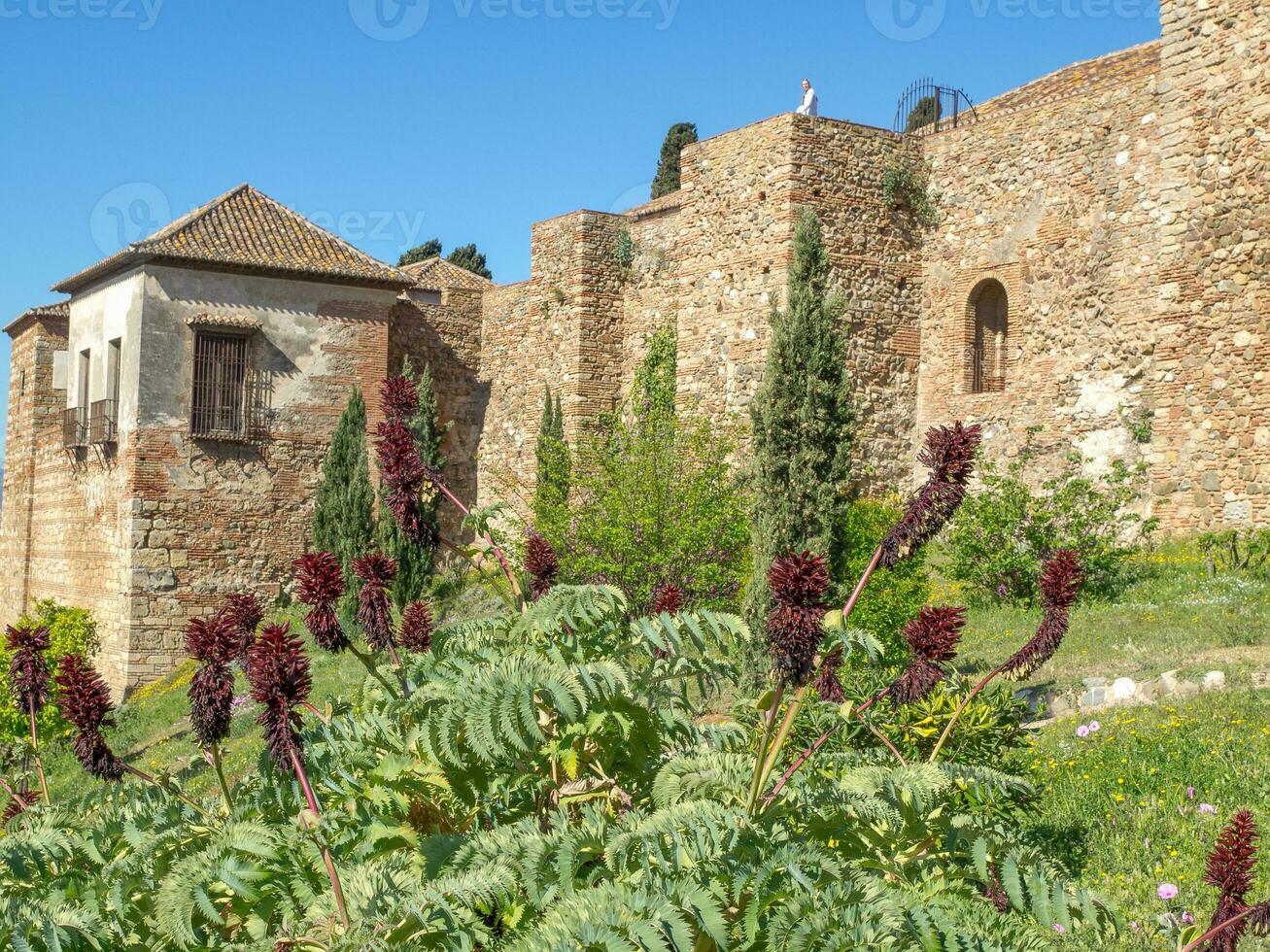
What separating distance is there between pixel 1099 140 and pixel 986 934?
44.7 feet

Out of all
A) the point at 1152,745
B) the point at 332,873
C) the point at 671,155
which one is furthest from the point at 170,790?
the point at 671,155

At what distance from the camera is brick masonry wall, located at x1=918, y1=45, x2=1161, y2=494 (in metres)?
14.3

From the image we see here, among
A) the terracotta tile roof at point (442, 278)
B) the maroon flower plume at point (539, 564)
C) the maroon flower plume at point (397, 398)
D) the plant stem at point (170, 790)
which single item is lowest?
the plant stem at point (170, 790)

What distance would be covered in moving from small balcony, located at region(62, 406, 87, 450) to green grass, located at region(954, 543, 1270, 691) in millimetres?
16957

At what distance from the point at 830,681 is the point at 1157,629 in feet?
24.8

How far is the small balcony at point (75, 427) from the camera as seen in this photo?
912 inches

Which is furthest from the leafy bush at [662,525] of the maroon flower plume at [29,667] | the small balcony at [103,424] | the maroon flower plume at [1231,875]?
the small balcony at [103,424]

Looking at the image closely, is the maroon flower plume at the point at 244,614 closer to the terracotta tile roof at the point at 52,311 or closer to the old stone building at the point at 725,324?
the old stone building at the point at 725,324

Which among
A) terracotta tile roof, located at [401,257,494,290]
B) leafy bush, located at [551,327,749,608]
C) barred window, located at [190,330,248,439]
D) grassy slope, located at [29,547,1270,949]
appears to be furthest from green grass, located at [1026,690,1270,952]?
terracotta tile roof, located at [401,257,494,290]

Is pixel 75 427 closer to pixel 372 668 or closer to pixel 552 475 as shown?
pixel 552 475

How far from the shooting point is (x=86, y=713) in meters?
3.58

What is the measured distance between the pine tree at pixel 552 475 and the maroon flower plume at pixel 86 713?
10.7m

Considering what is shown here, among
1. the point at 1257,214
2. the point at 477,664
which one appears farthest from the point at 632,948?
the point at 1257,214

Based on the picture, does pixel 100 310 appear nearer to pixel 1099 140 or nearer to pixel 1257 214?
pixel 1099 140
